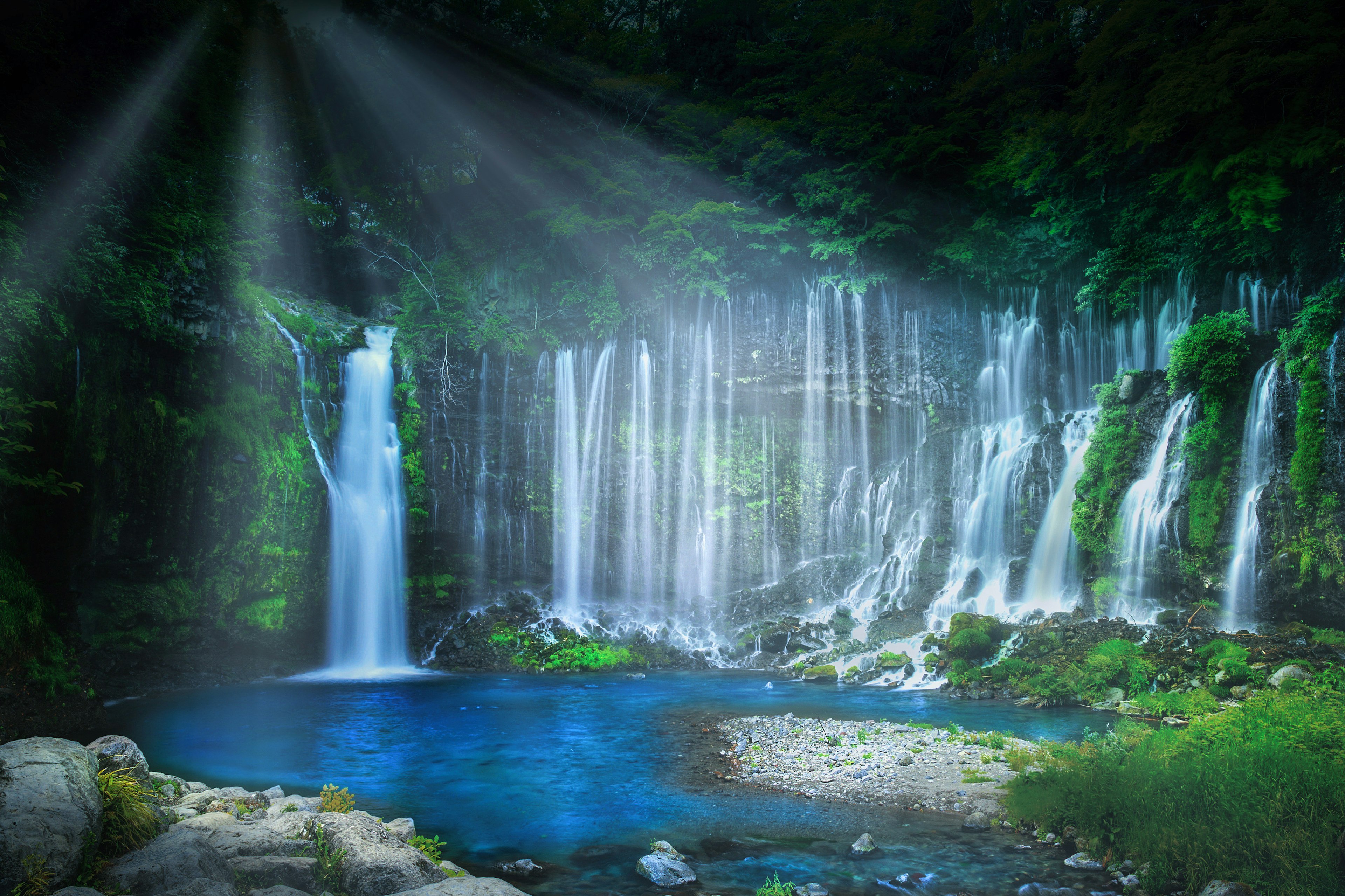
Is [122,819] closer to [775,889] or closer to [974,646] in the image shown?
[775,889]

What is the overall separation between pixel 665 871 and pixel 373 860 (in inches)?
102

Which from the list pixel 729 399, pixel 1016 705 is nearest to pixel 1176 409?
pixel 1016 705

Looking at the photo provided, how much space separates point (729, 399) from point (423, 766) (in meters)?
17.2

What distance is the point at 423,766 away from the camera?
34.4 feet

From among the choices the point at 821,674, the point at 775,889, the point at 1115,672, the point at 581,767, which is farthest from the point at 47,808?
the point at 821,674

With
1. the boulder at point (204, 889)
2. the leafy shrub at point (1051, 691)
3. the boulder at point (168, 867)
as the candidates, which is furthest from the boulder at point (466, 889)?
the leafy shrub at point (1051, 691)

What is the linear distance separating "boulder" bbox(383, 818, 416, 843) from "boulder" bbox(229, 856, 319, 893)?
5.50ft

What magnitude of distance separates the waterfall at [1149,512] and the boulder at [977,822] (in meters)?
11.3

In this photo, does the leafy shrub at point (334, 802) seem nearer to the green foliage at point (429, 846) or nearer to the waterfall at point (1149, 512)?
the green foliage at point (429, 846)

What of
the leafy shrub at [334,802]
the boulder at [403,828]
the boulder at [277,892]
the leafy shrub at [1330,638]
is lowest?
the boulder at [403,828]

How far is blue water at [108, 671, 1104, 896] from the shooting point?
663 centimetres

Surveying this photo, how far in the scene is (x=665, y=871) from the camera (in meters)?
6.43

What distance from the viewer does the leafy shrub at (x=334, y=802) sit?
279 inches

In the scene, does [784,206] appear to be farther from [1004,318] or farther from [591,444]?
[591,444]
